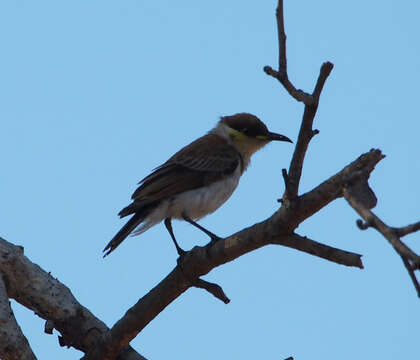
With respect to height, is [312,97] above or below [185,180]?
below

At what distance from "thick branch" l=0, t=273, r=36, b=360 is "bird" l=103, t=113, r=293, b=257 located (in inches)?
72.3

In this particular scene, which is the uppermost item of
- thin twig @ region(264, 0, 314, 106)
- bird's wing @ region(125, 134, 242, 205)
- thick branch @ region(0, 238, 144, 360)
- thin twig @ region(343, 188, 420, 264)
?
bird's wing @ region(125, 134, 242, 205)

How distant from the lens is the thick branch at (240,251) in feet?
16.7

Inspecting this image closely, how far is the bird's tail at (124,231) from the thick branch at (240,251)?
1.28m

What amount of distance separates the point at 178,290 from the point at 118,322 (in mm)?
551

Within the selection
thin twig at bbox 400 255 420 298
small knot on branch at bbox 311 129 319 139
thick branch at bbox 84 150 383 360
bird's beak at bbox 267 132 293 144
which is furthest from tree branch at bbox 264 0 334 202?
bird's beak at bbox 267 132 293 144

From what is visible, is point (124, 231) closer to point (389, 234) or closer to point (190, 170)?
point (190, 170)

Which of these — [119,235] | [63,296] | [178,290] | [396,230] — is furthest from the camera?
[119,235]

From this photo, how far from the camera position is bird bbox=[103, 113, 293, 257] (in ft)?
27.2

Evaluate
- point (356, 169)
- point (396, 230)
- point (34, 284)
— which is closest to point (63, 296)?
point (34, 284)

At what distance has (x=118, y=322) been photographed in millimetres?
6457

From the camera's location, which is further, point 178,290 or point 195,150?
point 195,150

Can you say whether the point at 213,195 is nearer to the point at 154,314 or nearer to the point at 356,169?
the point at 154,314

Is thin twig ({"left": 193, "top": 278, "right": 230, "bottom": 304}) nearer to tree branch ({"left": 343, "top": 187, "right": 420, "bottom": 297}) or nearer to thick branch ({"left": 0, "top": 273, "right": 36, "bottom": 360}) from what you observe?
thick branch ({"left": 0, "top": 273, "right": 36, "bottom": 360})
